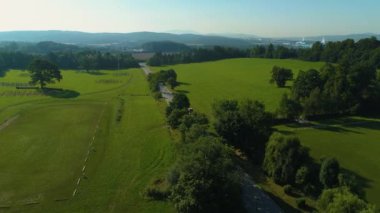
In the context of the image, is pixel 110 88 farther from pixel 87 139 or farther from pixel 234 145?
pixel 234 145

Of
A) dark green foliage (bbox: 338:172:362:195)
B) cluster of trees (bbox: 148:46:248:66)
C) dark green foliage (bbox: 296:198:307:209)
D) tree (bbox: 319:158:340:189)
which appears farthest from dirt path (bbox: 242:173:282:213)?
cluster of trees (bbox: 148:46:248:66)

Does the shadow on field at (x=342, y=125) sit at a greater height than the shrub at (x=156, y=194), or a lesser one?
greater

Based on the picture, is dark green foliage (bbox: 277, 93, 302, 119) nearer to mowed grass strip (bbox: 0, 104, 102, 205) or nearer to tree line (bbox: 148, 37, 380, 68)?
tree line (bbox: 148, 37, 380, 68)

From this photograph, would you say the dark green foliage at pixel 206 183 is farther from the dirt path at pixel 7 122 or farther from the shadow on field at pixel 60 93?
the shadow on field at pixel 60 93

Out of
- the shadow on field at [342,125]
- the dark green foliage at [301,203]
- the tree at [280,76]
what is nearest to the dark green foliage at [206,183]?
the dark green foliage at [301,203]

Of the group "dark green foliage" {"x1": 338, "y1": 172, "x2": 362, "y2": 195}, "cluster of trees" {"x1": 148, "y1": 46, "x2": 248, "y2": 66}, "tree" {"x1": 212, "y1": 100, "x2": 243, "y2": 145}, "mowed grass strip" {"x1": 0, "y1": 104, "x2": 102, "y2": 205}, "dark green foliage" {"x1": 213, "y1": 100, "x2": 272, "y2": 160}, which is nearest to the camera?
"dark green foliage" {"x1": 338, "y1": 172, "x2": 362, "y2": 195}

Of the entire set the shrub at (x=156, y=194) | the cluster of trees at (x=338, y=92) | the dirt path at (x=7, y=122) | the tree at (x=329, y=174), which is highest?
the cluster of trees at (x=338, y=92)
